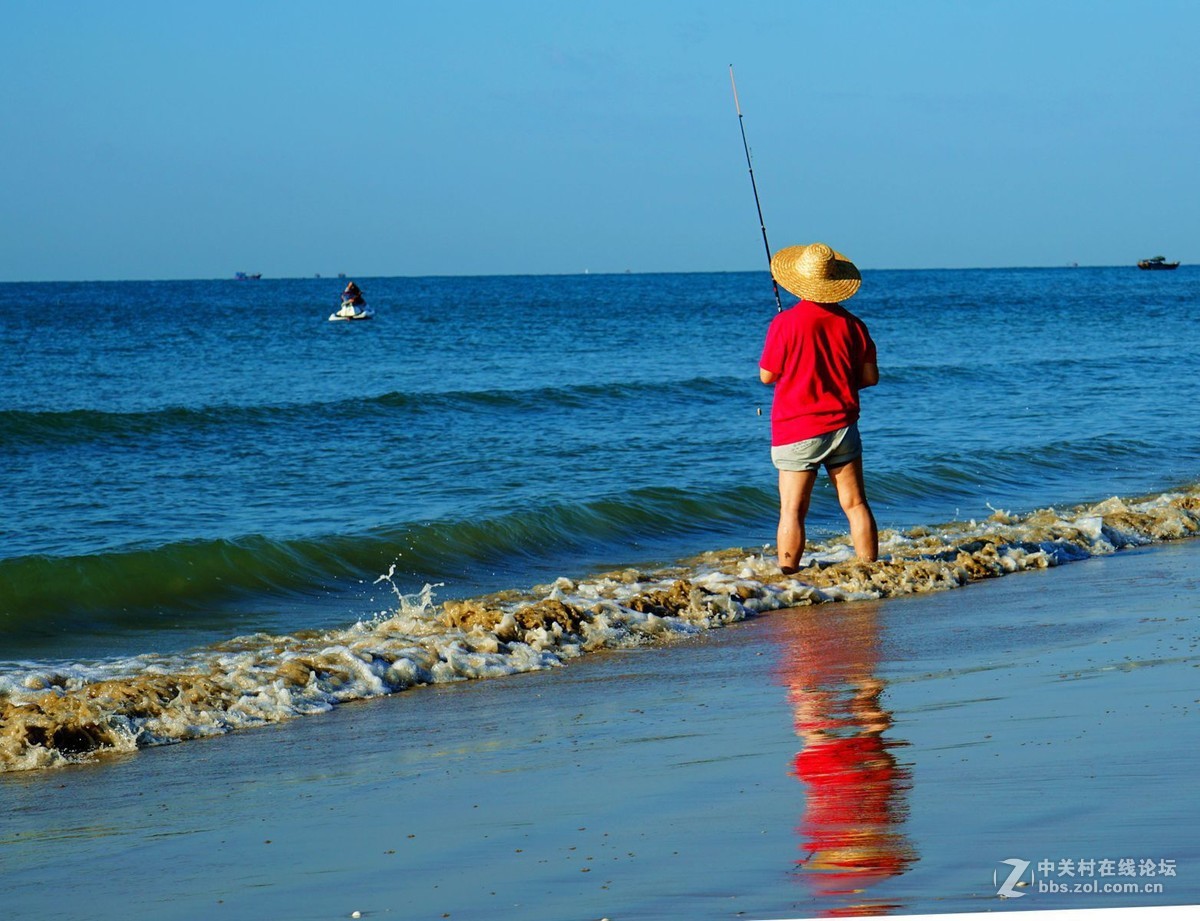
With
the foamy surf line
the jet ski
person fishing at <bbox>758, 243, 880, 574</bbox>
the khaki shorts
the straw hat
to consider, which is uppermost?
the jet ski

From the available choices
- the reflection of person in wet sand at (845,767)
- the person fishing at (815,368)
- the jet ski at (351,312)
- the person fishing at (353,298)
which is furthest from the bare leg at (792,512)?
the person fishing at (353,298)

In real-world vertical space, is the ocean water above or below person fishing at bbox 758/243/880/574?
below

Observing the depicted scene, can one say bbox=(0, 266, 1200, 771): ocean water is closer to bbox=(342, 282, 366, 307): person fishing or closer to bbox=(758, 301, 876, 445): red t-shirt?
bbox=(758, 301, 876, 445): red t-shirt

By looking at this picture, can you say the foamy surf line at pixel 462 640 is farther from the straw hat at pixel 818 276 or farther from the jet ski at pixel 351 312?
the jet ski at pixel 351 312

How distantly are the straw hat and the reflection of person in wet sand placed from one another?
188cm

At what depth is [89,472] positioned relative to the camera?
45.9 ft

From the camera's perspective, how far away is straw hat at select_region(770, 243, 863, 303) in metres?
7.23

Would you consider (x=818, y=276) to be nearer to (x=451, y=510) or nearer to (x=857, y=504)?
(x=857, y=504)

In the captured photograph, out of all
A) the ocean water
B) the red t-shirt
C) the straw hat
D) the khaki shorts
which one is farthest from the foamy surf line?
the straw hat

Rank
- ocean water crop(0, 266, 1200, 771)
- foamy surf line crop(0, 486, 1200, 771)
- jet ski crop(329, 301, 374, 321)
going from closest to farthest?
Result: foamy surf line crop(0, 486, 1200, 771) < ocean water crop(0, 266, 1200, 771) < jet ski crop(329, 301, 374, 321)

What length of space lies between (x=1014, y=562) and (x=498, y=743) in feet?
15.6

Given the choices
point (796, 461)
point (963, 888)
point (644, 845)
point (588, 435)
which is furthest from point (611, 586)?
point (588, 435)

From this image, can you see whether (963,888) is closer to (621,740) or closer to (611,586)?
(621,740)

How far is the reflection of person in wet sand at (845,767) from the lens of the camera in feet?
9.83
